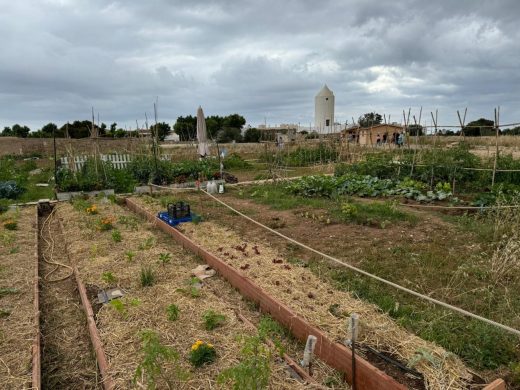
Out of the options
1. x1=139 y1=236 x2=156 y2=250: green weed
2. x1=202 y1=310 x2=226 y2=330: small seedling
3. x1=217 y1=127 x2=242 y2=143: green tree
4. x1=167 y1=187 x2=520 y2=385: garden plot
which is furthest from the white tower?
x1=202 y1=310 x2=226 y2=330: small seedling

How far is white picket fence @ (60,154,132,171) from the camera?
11775mm

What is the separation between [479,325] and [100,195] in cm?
952

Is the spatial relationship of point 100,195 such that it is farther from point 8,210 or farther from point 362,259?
point 362,259

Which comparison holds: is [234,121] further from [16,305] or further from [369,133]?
[16,305]

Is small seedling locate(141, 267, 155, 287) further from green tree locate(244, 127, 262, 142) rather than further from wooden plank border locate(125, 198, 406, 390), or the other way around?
green tree locate(244, 127, 262, 142)

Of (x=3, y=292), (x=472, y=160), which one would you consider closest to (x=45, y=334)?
(x=3, y=292)

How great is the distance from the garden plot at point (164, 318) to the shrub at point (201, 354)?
11 mm

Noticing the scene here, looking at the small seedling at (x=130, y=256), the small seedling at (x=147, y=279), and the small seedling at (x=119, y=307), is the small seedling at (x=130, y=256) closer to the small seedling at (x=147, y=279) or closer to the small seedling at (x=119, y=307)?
the small seedling at (x=147, y=279)

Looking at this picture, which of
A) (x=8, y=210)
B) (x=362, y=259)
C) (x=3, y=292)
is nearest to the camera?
(x=3, y=292)

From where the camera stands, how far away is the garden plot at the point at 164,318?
240cm

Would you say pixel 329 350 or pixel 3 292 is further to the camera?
pixel 3 292

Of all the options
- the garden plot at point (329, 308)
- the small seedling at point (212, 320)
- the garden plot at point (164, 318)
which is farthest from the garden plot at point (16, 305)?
the garden plot at point (329, 308)

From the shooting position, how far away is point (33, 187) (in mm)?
12969

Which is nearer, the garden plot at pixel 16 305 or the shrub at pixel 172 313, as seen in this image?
the garden plot at pixel 16 305
